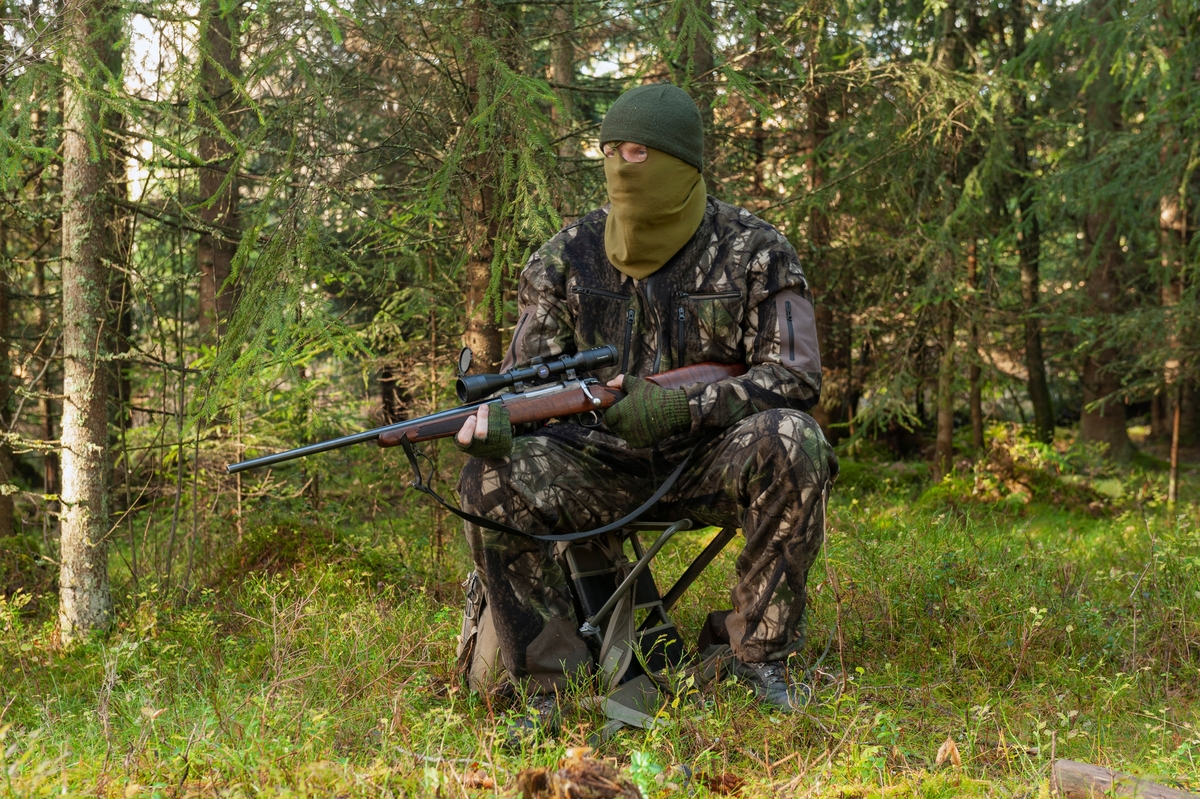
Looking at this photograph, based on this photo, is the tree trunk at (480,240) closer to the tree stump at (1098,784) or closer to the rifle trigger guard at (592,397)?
the rifle trigger guard at (592,397)

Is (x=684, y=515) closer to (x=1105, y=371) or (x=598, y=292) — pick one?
(x=598, y=292)

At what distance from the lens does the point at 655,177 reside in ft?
13.3

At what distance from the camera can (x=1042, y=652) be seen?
4199 millimetres

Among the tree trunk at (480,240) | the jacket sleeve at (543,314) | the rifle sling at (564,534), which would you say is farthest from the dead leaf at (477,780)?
the tree trunk at (480,240)

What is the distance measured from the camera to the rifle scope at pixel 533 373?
3719mm

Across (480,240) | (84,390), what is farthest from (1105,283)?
(84,390)

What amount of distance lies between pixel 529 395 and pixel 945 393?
6760mm

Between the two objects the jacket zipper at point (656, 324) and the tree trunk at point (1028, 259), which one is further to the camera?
the tree trunk at point (1028, 259)

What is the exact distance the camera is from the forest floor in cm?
292

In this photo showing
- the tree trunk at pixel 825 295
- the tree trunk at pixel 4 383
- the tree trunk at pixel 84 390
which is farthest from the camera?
the tree trunk at pixel 825 295

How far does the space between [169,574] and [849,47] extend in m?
7.44

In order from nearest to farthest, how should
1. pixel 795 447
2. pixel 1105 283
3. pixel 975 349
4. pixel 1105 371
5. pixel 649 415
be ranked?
pixel 795 447 < pixel 649 415 < pixel 975 349 < pixel 1105 283 < pixel 1105 371

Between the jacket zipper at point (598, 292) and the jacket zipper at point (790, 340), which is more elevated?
the jacket zipper at point (598, 292)

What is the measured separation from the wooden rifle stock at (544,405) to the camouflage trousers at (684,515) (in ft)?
0.49
